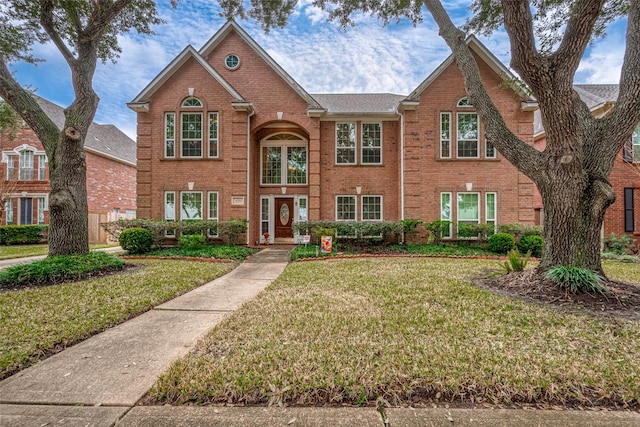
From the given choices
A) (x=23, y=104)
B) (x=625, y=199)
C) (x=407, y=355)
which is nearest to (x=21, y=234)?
(x=23, y=104)

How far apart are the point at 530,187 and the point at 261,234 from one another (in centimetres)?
1200

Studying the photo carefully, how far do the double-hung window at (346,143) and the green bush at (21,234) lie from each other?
17220 mm

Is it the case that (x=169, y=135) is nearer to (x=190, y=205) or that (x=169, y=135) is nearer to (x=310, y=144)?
(x=190, y=205)

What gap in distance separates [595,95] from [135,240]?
22.6 metres

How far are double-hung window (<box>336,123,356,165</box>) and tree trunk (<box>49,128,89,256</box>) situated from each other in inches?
363

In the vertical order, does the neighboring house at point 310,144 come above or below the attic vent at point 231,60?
below

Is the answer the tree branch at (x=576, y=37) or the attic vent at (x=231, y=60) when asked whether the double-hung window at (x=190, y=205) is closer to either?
the attic vent at (x=231, y=60)

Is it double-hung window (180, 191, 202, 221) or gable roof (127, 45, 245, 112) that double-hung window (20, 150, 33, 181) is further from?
double-hung window (180, 191, 202, 221)

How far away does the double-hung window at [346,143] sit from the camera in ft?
43.3

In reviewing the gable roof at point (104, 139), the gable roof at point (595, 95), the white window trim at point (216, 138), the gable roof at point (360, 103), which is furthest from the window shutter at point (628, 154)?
the gable roof at point (104, 139)

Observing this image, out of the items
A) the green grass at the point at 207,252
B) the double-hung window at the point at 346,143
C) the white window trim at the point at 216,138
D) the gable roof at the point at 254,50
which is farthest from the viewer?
the double-hung window at the point at 346,143

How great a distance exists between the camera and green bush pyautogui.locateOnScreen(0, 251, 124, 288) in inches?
233

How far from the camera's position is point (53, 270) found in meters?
6.21

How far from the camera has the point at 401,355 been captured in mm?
2775
